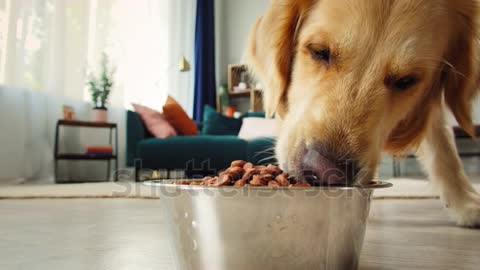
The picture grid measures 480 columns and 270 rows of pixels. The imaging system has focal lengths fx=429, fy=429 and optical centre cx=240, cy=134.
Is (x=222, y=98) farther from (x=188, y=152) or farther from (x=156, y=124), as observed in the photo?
(x=188, y=152)

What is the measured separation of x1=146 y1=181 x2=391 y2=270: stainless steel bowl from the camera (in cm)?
66

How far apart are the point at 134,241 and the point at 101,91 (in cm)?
396

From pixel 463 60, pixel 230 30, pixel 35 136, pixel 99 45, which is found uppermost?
pixel 230 30

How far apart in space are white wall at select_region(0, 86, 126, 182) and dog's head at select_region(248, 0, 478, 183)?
135 inches

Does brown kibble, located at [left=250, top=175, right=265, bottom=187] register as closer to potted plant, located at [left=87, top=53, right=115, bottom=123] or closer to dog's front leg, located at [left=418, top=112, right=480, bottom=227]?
dog's front leg, located at [left=418, top=112, right=480, bottom=227]

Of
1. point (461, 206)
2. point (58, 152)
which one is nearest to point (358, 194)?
point (461, 206)

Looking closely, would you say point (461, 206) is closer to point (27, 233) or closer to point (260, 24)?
point (260, 24)

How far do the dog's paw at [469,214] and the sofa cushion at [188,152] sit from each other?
3.05 meters

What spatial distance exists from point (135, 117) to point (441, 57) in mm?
3649

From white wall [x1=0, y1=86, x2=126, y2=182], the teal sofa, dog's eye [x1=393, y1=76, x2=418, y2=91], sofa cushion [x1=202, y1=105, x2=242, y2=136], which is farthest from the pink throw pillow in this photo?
dog's eye [x1=393, y1=76, x2=418, y2=91]

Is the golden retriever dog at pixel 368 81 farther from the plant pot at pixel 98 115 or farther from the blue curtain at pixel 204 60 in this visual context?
the blue curtain at pixel 204 60

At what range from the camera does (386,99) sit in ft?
3.66

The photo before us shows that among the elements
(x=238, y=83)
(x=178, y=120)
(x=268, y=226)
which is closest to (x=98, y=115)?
(x=178, y=120)

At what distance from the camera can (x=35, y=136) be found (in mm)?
4336
